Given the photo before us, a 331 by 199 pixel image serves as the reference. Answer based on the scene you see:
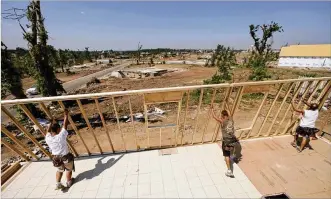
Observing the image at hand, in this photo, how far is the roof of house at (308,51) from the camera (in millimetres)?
33938

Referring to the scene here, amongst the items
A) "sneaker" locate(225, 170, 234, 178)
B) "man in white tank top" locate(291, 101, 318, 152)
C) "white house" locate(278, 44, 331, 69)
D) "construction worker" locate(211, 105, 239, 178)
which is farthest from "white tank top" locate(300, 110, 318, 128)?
"white house" locate(278, 44, 331, 69)

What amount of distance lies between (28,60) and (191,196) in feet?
42.9

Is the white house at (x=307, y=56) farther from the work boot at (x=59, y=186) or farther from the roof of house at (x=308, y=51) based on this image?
the work boot at (x=59, y=186)

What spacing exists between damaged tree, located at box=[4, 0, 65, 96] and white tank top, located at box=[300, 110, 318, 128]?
42.2ft

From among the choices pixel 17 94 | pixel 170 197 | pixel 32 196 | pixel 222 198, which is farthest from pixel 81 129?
pixel 222 198

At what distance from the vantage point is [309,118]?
410 cm

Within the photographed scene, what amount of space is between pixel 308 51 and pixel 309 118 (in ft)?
140

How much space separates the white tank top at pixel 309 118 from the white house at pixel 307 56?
3927 centimetres

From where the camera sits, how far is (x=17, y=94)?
955 centimetres

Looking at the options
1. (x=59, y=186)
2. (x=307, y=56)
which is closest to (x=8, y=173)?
(x=59, y=186)

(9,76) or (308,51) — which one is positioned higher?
(9,76)

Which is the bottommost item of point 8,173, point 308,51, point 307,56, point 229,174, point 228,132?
point 307,56

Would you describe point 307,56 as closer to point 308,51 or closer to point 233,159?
point 308,51

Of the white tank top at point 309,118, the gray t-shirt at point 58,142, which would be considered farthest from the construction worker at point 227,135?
the gray t-shirt at point 58,142
